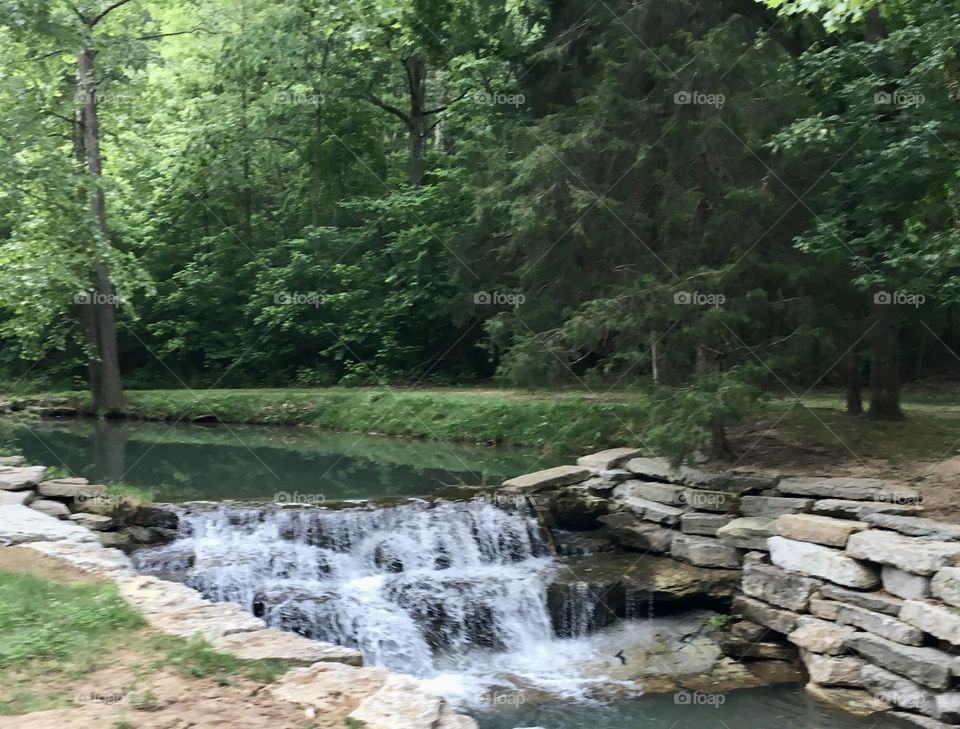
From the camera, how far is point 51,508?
360 inches

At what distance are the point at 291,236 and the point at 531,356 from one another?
1680cm

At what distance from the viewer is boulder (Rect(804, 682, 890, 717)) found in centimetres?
702

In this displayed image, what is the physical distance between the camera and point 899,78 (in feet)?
32.0

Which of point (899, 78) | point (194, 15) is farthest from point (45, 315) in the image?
point (194, 15)

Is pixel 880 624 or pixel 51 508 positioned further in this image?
pixel 51 508

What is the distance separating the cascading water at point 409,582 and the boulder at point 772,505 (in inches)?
77.6

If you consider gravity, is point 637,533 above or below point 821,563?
below

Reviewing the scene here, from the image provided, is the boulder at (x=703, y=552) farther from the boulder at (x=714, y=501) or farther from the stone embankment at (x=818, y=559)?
the boulder at (x=714, y=501)

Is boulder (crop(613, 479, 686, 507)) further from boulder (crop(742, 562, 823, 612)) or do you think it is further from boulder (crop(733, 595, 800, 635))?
boulder (crop(733, 595, 800, 635))

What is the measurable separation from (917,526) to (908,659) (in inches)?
46.5

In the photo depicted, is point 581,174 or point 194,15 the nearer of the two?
point 581,174

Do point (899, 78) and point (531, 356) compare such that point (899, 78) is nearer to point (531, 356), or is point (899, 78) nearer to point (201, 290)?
point (531, 356)

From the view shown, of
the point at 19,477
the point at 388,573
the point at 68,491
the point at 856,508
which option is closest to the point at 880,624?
the point at 856,508

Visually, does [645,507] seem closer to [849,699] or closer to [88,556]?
[849,699]
